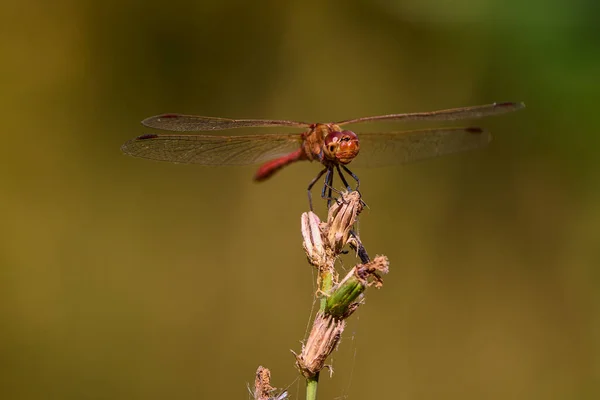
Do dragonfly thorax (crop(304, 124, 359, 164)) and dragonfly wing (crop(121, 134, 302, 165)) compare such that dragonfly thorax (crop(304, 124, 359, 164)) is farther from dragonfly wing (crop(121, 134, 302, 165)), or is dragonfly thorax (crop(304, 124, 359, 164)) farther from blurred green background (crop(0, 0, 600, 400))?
blurred green background (crop(0, 0, 600, 400))

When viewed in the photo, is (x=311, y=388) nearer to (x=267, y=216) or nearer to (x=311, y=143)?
(x=311, y=143)

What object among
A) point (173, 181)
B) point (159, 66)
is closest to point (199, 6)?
point (159, 66)

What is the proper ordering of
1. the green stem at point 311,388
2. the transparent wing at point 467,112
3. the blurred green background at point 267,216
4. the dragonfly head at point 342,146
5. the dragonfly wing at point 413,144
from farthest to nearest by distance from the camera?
the blurred green background at point 267,216 < the dragonfly wing at point 413,144 < the transparent wing at point 467,112 < the dragonfly head at point 342,146 < the green stem at point 311,388

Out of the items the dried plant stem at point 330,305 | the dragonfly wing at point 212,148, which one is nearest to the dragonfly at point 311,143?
the dragonfly wing at point 212,148

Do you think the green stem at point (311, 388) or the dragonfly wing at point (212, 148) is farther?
the dragonfly wing at point (212, 148)

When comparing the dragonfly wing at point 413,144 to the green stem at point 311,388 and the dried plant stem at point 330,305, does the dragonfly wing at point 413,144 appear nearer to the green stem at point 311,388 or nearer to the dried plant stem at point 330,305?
the dried plant stem at point 330,305

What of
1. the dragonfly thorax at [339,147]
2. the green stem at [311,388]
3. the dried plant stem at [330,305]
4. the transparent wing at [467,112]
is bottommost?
the green stem at [311,388]
